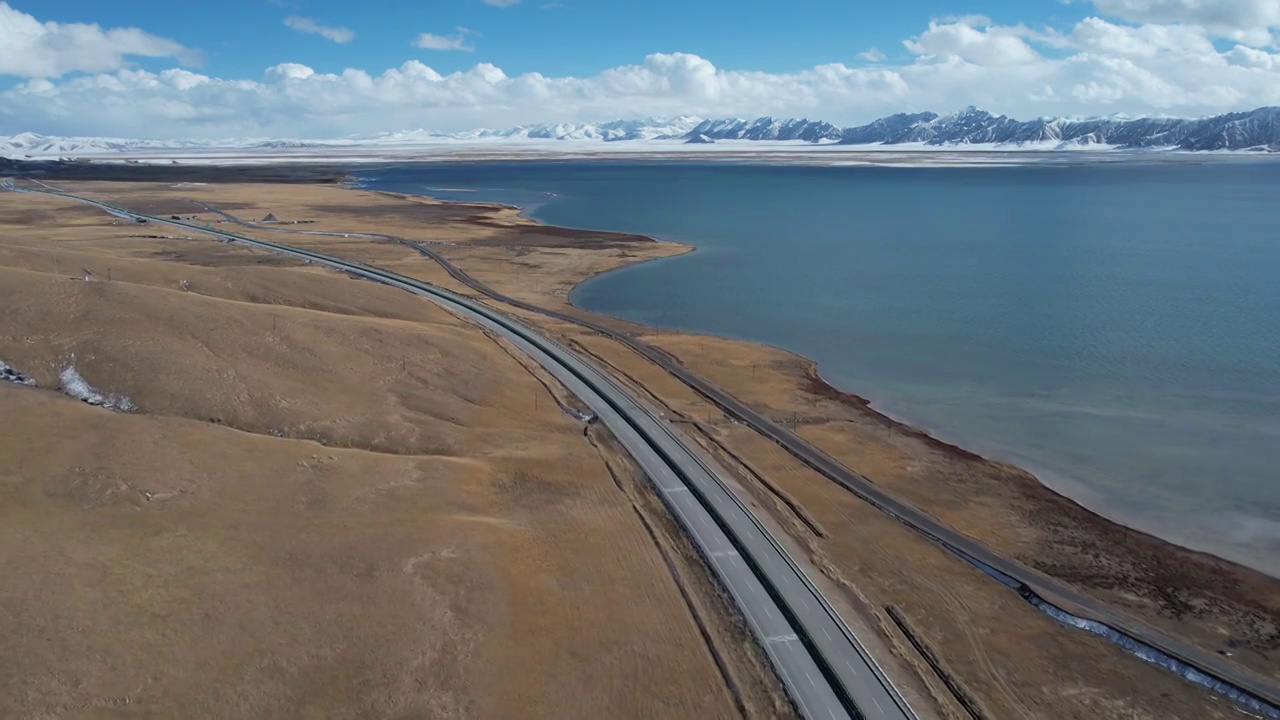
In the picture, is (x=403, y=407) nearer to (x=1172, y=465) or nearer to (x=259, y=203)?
(x=1172, y=465)

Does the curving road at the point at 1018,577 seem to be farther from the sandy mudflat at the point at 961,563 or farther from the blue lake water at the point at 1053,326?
the blue lake water at the point at 1053,326

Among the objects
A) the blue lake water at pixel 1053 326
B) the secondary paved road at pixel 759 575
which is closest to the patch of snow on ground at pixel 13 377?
the secondary paved road at pixel 759 575

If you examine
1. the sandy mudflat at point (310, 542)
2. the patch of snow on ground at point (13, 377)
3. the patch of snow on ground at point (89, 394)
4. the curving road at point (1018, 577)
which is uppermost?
the patch of snow on ground at point (13, 377)

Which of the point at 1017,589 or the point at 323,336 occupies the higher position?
the point at 323,336

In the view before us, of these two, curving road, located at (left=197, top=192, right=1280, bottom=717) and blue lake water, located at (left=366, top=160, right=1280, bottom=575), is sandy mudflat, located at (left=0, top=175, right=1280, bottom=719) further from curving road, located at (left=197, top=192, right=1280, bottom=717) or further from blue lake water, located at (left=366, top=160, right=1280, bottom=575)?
blue lake water, located at (left=366, top=160, right=1280, bottom=575)

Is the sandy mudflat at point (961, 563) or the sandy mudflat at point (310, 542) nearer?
the sandy mudflat at point (310, 542)

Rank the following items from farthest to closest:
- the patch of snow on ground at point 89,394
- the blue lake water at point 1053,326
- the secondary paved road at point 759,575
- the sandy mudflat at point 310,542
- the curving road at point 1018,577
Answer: the blue lake water at point 1053,326 → the patch of snow on ground at point 89,394 → the curving road at point 1018,577 → the secondary paved road at point 759,575 → the sandy mudflat at point 310,542

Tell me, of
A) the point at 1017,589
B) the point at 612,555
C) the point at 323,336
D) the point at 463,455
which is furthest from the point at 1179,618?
the point at 323,336

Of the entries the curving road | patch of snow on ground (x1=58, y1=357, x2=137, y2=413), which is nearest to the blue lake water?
the curving road
